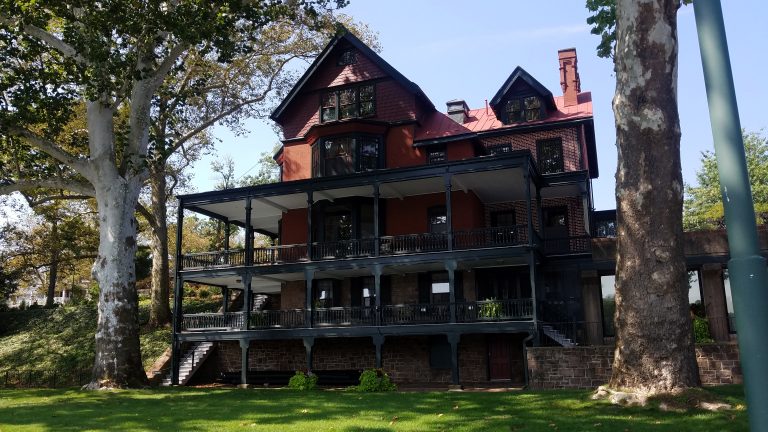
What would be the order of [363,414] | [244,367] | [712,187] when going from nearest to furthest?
[363,414] < [244,367] < [712,187]

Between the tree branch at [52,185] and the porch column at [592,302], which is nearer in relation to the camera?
the tree branch at [52,185]

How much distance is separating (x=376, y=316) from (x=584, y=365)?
8.38 meters

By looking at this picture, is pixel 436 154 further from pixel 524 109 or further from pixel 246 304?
pixel 246 304

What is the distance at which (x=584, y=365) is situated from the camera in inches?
717

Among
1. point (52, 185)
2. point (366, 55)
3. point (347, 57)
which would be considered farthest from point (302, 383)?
point (347, 57)

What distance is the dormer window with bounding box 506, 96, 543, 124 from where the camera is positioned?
96.1 feet

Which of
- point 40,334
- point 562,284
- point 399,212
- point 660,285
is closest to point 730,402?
point 660,285

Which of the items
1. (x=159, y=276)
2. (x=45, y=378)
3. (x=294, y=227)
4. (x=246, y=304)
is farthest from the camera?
(x=159, y=276)

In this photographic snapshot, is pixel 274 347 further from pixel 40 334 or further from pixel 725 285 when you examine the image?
pixel 725 285

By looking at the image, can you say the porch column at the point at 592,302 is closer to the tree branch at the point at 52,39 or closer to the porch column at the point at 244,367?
the porch column at the point at 244,367

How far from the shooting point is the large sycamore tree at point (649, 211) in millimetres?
10969

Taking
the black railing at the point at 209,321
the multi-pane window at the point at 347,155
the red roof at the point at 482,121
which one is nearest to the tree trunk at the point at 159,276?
the black railing at the point at 209,321

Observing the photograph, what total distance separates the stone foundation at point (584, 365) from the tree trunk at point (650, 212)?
6491 mm

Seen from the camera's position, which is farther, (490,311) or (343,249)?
(343,249)
